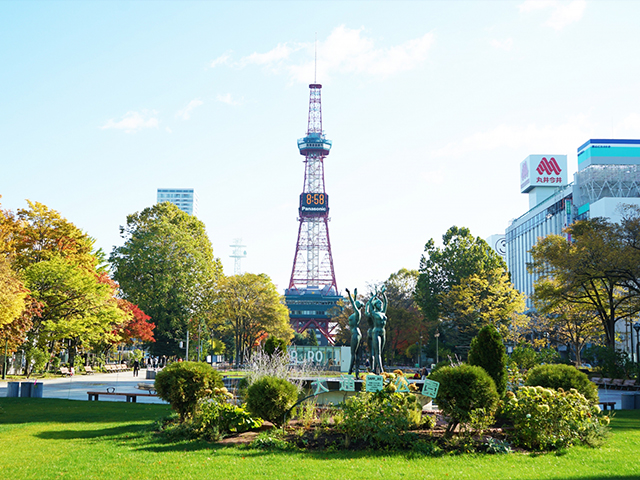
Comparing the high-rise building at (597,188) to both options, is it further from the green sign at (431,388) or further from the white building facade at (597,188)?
the green sign at (431,388)

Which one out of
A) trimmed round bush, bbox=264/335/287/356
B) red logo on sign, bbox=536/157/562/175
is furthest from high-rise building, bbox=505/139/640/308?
trimmed round bush, bbox=264/335/287/356

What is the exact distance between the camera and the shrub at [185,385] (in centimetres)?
1316

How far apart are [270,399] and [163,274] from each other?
1429 inches

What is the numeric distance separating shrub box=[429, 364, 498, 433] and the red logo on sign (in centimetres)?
9175

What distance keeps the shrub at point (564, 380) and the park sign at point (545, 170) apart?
87.5 m

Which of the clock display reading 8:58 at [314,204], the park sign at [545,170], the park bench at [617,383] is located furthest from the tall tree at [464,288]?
the clock display reading 8:58 at [314,204]

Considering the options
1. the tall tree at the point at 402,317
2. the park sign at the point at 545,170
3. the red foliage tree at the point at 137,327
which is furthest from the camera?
the park sign at the point at 545,170

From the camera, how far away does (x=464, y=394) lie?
11422mm

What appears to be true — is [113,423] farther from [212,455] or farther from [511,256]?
[511,256]

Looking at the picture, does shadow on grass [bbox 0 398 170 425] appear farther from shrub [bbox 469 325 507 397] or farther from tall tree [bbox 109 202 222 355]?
tall tree [bbox 109 202 222 355]

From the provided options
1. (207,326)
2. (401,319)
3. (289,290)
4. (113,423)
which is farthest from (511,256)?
(113,423)

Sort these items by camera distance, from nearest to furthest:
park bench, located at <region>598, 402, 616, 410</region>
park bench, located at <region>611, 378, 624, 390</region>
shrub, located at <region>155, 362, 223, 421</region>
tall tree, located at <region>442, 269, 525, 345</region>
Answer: shrub, located at <region>155, 362, 223, 421</region>
park bench, located at <region>598, 402, 616, 410</region>
park bench, located at <region>611, 378, 624, 390</region>
tall tree, located at <region>442, 269, 525, 345</region>

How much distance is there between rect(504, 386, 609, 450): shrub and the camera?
1126cm

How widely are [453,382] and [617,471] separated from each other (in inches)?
124
